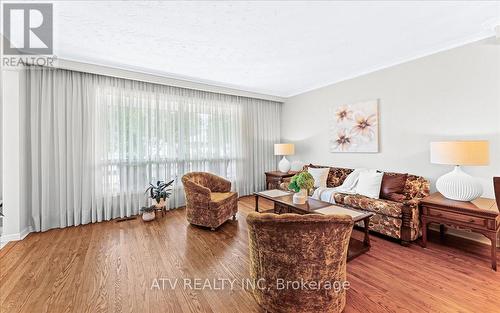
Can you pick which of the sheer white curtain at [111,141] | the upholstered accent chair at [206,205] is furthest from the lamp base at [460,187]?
the sheer white curtain at [111,141]

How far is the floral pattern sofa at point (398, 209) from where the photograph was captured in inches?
104

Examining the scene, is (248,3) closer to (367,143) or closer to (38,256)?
(367,143)

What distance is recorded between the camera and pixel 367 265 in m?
2.26

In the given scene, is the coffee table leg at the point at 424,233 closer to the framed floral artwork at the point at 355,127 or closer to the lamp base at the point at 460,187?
the lamp base at the point at 460,187

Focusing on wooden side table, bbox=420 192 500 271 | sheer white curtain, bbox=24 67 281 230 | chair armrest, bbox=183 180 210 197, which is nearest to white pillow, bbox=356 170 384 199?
wooden side table, bbox=420 192 500 271

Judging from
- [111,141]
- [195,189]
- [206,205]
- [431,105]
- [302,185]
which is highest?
[431,105]

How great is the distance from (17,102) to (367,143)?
5414 mm

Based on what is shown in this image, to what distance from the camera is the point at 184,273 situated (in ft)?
7.01

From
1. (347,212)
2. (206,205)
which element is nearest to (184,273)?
(206,205)

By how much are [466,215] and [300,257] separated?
2206mm

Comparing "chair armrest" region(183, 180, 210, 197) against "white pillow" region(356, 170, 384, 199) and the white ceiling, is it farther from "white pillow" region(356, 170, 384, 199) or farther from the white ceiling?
"white pillow" region(356, 170, 384, 199)

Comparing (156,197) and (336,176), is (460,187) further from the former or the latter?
(156,197)

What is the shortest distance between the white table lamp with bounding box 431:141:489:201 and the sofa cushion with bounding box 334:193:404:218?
1.90 ft

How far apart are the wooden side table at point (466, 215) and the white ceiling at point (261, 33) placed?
2.09m
